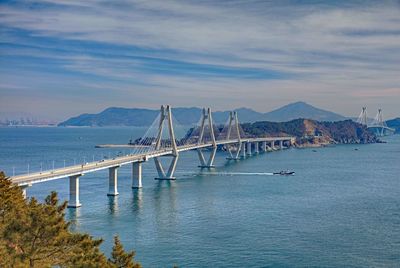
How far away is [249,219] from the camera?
26.5 meters

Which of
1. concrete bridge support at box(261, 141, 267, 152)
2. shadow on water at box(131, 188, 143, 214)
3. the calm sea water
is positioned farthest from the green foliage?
concrete bridge support at box(261, 141, 267, 152)

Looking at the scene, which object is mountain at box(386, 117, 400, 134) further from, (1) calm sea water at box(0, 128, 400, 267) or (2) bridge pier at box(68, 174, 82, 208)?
(2) bridge pier at box(68, 174, 82, 208)

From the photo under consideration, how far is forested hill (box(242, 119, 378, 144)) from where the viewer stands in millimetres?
109812

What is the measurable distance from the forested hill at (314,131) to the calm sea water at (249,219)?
209 feet

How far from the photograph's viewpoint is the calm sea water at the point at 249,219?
19.8 m

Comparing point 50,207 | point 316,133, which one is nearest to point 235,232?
point 50,207

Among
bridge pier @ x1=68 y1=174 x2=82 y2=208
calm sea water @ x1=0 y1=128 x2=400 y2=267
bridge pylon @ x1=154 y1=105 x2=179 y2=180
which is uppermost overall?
bridge pylon @ x1=154 y1=105 x2=179 y2=180

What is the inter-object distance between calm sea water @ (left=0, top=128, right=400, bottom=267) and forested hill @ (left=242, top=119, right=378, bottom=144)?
6357 cm

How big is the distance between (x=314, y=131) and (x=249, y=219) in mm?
95302

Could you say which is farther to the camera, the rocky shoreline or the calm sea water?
the rocky shoreline

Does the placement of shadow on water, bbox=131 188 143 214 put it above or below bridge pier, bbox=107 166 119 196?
below

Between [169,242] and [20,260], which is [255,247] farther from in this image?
[20,260]

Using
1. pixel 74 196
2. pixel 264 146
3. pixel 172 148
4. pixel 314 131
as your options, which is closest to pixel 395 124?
pixel 314 131

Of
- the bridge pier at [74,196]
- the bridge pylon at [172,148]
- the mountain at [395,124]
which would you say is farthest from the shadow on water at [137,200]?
the mountain at [395,124]
